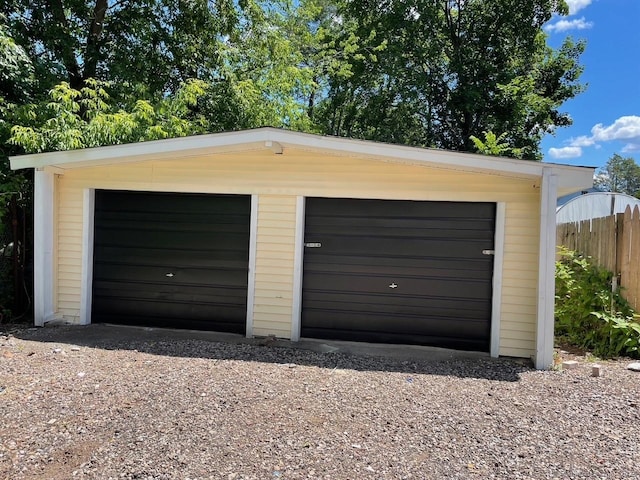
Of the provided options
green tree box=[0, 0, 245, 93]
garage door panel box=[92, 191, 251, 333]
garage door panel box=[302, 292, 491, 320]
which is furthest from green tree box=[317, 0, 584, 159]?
garage door panel box=[92, 191, 251, 333]

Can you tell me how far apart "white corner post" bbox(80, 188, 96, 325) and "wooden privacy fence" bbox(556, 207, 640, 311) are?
704 centimetres

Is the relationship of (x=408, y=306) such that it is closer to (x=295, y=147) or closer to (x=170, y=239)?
(x=295, y=147)

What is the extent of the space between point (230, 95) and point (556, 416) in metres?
10.3

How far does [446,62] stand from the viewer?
16125mm

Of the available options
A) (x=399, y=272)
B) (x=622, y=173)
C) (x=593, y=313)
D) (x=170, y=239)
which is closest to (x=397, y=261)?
(x=399, y=272)

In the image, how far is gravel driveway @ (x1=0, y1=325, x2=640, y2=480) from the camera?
2.62 metres

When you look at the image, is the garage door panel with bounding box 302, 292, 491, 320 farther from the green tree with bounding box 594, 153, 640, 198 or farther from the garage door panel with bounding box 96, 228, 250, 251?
the green tree with bounding box 594, 153, 640, 198

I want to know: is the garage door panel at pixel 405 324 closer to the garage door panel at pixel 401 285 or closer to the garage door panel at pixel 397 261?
the garage door panel at pixel 401 285

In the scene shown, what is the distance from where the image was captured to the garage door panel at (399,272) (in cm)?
541

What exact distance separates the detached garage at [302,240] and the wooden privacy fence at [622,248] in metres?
1.28

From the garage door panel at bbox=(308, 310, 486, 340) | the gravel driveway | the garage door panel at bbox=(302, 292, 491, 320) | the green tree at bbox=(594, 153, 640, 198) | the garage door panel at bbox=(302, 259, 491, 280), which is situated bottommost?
the gravel driveway

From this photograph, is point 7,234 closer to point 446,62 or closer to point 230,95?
point 230,95

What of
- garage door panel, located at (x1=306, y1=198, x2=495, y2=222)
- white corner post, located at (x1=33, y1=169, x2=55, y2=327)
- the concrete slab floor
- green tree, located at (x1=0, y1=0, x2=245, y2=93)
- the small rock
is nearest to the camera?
the small rock

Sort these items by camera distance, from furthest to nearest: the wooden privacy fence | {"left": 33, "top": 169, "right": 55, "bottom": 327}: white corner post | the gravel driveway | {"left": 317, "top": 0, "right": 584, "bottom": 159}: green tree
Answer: {"left": 317, "top": 0, "right": 584, "bottom": 159}: green tree
{"left": 33, "top": 169, "right": 55, "bottom": 327}: white corner post
the wooden privacy fence
the gravel driveway
